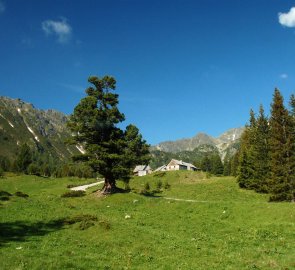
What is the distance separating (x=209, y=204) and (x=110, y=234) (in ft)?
54.6

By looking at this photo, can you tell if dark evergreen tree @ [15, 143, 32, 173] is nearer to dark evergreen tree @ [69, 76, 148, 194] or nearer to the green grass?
dark evergreen tree @ [69, 76, 148, 194]

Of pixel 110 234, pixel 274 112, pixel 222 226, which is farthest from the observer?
pixel 274 112

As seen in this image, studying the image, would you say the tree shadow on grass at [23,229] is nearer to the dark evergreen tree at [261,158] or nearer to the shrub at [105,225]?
the shrub at [105,225]

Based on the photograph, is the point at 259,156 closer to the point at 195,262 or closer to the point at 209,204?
the point at 209,204

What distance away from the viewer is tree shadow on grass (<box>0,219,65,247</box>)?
2492 cm

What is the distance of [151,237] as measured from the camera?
25.3 metres

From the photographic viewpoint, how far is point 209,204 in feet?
130

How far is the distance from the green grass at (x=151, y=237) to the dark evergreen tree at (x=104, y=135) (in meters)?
10.6

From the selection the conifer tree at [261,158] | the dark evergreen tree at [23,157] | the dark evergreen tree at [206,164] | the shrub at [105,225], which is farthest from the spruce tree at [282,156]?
the dark evergreen tree at [206,164]

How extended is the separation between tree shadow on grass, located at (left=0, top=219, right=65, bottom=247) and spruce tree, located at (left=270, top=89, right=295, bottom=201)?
32.0 metres

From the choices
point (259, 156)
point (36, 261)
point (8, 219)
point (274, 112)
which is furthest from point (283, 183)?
point (36, 261)

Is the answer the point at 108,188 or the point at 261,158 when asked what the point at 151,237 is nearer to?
the point at 108,188

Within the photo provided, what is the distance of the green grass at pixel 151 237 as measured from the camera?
739 inches

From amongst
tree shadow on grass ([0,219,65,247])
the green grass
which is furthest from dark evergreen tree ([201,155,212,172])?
tree shadow on grass ([0,219,65,247])
